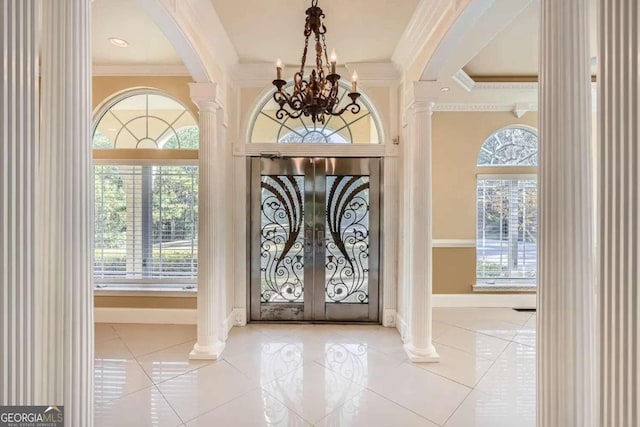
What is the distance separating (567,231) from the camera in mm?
1204

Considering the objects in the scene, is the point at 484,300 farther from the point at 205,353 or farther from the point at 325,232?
the point at 205,353

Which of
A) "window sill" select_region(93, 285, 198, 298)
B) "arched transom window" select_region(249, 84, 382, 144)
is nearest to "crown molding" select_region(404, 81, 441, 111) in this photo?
"arched transom window" select_region(249, 84, 382, 144)

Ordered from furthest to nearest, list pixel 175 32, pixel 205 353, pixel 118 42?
pixel 118 42
pixel 205 353
pixel 175 32

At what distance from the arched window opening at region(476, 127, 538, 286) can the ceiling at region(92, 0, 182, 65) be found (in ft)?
14.5

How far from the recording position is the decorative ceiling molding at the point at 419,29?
240cm

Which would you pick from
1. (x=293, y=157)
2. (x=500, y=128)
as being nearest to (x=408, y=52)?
(x=293, y=157)

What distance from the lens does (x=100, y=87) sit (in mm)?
3766

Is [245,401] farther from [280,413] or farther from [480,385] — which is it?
[480,385]

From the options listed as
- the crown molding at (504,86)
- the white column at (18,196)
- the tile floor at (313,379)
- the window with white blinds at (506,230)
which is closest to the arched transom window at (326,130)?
the crown molding at (504,86)

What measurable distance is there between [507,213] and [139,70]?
17.6 feet

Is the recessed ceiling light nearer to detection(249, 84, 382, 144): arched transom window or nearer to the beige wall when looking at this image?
detection(249, 84, 382, 144): arched transom window

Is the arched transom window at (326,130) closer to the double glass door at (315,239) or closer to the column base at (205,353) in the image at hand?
the double glass door at (315,239)

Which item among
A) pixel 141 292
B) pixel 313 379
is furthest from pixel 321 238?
pixel 141 292

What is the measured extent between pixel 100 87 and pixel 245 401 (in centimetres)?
389
